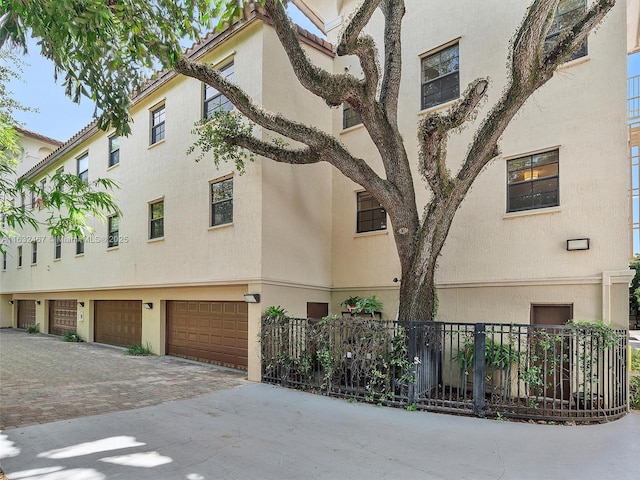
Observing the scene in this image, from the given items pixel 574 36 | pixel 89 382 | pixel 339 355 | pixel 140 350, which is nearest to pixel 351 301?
pixel 339 355

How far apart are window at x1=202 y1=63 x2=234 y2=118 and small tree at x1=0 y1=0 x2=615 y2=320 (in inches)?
66.3

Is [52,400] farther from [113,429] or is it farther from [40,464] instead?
[40,464]

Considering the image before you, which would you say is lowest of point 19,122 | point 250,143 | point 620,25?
point 250,143

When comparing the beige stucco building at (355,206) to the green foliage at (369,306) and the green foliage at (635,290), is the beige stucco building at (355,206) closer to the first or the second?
the green foliage at (369,306)

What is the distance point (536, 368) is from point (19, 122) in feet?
38.5

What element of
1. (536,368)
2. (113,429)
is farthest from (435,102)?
(113,429)

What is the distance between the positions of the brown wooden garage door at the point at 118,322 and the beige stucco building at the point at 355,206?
0.62ft

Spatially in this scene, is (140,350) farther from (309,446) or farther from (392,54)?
(392,54)

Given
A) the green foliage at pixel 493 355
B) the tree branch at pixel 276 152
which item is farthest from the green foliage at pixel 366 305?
the tree branch at pixel 276 152

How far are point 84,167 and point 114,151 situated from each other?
2.74 metres

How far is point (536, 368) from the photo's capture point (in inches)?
255

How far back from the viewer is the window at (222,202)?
10398 millimetres

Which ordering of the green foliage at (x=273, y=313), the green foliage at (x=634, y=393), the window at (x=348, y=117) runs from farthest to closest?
1. the window at (x=348, y=117)
2. the green foliage at (x=273, y=313)
3. the green foliage at (x=634, y=393)

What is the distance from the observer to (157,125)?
42.8 ft
